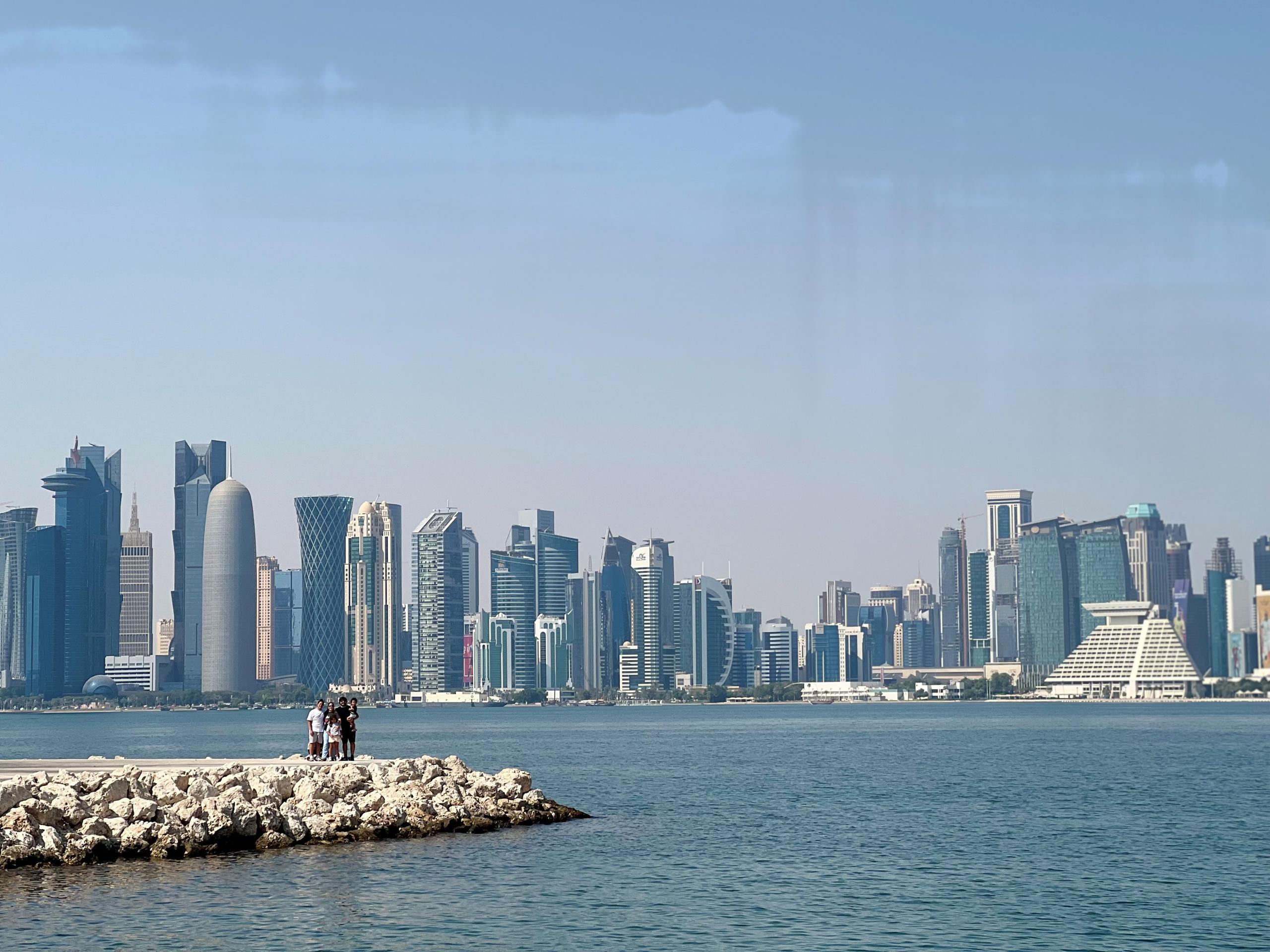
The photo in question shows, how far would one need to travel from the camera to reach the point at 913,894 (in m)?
35.1

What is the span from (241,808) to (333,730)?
959cm

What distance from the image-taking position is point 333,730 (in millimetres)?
50531

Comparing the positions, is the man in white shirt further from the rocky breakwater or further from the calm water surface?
the calm water surface

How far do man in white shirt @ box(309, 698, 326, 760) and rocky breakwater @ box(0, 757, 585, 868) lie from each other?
115cm

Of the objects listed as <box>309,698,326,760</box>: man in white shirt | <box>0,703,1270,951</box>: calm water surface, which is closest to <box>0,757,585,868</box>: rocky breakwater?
<box>0,703,1270,951</box>: calm water surface

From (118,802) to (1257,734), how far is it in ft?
378

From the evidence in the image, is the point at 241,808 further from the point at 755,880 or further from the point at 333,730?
the point at 755,880

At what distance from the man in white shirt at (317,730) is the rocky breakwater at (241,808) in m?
1.15

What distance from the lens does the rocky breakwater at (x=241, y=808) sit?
38594 millimetres

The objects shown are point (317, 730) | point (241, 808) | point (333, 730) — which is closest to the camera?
point (241, 808)

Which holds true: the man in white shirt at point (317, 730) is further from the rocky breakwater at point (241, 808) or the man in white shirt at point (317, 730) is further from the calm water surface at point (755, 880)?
the calm water surface at point (755, 880)

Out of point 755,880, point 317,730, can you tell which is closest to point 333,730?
point 317,730

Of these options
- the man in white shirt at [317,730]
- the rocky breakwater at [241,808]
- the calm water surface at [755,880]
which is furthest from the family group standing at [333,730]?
the calm water surface at [755,880]

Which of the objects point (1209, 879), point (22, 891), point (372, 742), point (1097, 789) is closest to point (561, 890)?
point (22, 891)
